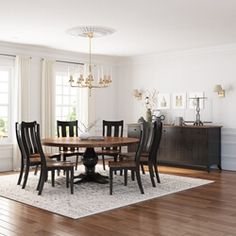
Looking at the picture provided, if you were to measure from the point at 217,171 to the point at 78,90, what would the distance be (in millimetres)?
3749

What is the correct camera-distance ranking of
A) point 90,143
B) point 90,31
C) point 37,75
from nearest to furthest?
point 90,143
point 90,31
point 37,75

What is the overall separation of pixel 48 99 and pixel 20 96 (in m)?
0.67

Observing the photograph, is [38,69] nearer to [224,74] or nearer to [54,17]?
[54,17]

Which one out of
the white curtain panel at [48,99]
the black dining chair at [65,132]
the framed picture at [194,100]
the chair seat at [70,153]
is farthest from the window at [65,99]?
the framed picture at [194,100]

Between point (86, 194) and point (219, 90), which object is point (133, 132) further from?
point (86, 194)

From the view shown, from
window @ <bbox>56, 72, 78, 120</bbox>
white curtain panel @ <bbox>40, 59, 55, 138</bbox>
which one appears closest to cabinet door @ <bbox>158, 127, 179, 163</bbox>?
window @ <bbox>56, 72, 78, 120</bbox>

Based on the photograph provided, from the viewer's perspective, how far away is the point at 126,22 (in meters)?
5.54

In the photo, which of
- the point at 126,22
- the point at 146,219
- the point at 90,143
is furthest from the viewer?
the point at 126,22

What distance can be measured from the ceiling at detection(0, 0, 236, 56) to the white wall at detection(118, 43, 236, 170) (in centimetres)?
40

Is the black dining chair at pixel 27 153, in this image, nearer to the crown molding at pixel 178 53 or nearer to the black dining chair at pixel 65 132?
the black dining chair at pixel 65 132

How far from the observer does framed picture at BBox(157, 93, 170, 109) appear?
841 cm

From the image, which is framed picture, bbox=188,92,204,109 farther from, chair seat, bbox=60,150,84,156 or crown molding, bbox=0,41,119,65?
chair seat, bbox=60,150,84,156

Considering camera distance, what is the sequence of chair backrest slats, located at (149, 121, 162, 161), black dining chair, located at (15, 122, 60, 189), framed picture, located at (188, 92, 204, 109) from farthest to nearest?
framed picture, located at (188, 92, 204, 109), chair backrest slats, located at (149, 121, 162, 161), black dining chair, located at (15, 122, 60, 189)

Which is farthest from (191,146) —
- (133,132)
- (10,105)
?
(10,105)
